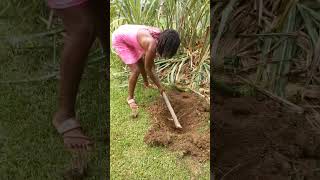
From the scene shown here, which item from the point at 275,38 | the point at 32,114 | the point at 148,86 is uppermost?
the point at 275,38

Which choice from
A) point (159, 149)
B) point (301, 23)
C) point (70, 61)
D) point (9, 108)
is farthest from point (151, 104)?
point (301, 23)

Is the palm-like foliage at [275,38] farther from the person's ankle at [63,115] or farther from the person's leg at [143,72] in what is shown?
the person's ankle at [63,115]

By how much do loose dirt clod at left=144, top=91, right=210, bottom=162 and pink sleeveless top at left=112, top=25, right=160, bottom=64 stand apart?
0.60 feet

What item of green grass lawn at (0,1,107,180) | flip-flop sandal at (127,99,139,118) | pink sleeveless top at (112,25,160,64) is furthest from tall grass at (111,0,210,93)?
green grass lawn at (0,1,107,180)

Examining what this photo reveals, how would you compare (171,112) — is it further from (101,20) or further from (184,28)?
(101,20)

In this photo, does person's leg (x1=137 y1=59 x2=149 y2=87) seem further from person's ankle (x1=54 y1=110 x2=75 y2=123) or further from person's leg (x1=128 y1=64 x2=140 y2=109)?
person's ankle (x1=54 y1=110 x2=75 y2=123)

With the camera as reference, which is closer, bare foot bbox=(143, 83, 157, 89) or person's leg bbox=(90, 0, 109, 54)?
person's leg bbox=(90, 0, 109, 54)

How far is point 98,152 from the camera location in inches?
82.8

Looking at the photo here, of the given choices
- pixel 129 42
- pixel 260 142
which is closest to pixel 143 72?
pixel 129 42

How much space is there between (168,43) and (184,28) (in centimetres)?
10

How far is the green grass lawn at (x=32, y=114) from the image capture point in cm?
211

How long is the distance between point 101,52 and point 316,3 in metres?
0.97

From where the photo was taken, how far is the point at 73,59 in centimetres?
202

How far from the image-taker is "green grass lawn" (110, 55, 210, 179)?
80.7 inches
